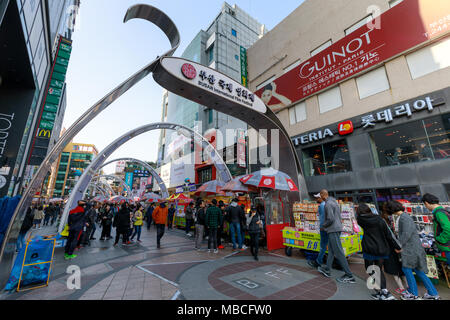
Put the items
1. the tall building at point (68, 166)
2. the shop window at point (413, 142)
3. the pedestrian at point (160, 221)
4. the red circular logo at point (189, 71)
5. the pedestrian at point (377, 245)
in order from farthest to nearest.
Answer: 1. the tall building at point (68, 166)
2. the shop window at point (413, 142)
3. the pedestrian at point (160, 221)
4. the red circular logo at point (189, 71)
5. the pedestrian at point (377, 245)

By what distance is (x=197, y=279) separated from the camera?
16.1ft

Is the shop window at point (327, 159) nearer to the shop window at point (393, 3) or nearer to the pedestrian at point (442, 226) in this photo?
the shop window at point (393, 3)

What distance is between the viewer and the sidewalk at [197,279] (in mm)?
4023

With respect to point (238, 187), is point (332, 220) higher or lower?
lower

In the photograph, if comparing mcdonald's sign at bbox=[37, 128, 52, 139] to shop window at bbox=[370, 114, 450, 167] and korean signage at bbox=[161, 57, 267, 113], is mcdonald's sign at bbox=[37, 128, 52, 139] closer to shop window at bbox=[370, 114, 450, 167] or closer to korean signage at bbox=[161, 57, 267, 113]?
korean signage at bbox=[161, 57, 267, 113]

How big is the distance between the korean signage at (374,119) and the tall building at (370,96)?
0.17ft

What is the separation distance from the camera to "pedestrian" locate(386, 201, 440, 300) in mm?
3588

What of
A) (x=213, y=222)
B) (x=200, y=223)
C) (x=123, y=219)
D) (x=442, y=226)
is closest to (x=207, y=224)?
(x=213, y=222)

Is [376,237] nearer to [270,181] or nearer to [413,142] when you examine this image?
[270,181]

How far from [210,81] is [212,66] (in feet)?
101

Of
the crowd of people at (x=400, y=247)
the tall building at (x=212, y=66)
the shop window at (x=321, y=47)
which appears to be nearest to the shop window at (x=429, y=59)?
the shop window at (x=321, y=47)

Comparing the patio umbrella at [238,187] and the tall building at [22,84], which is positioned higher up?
the tall building at [22,84]
